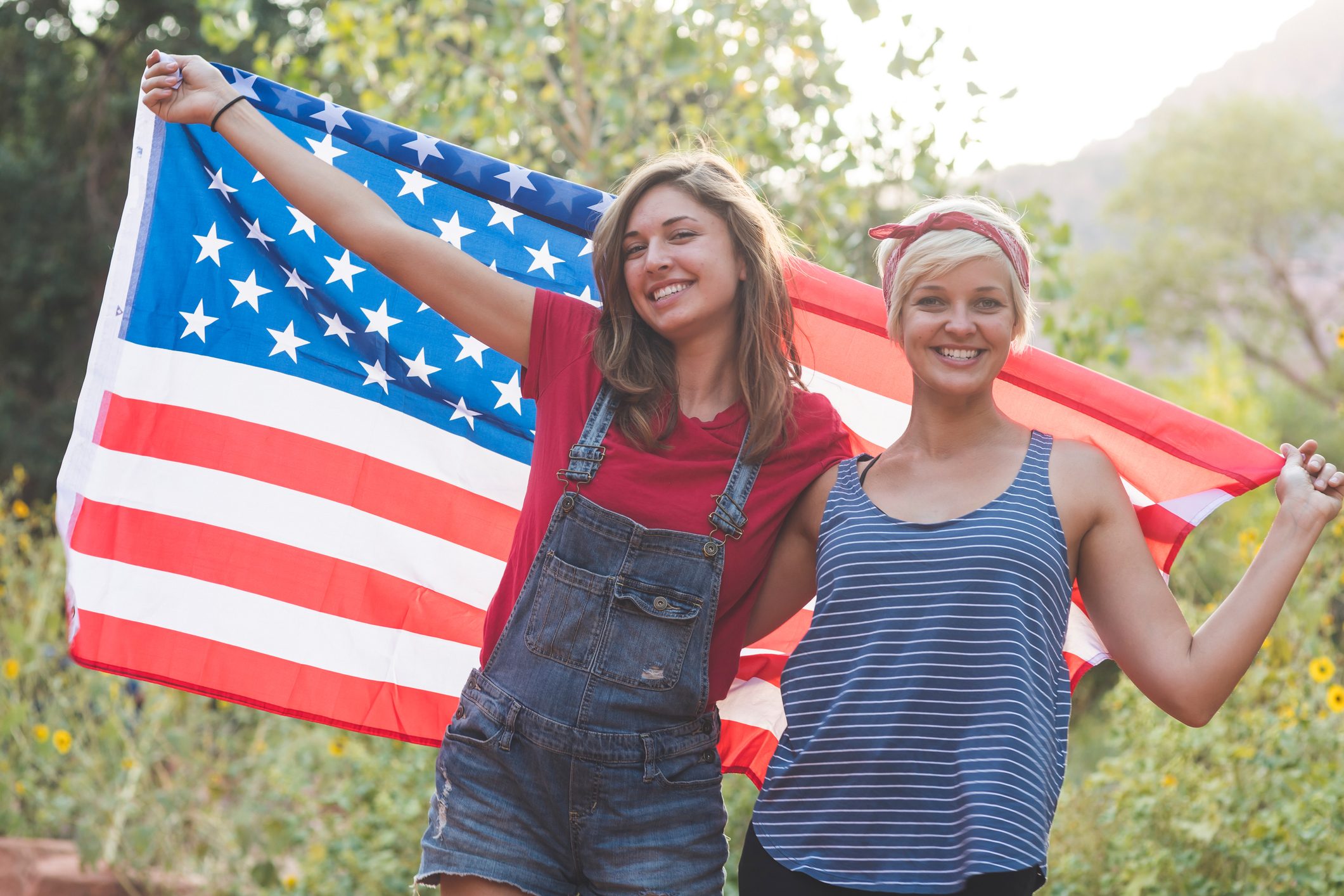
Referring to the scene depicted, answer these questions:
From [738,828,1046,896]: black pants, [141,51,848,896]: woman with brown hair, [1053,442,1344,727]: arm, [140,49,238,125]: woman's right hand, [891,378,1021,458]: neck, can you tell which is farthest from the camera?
[140,49,238,125]: woman's right hand

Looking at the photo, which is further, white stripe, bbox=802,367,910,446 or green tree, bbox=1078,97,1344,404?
green tree, bbox=1078,97,1344,404

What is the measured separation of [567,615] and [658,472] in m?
0.30

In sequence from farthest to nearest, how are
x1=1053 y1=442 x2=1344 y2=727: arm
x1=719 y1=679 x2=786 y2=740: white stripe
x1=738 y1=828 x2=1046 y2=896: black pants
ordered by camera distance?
1. x1=719 y1=679 x2=786 y2=740: white stripe
2. x1=1053 y1=442 x2=1344 y2=727: arm
3. x1=738 y1=828 x2=1046 y2=896: black pants

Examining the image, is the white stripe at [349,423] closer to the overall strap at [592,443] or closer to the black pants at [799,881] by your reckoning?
the overall strap at [592,443]

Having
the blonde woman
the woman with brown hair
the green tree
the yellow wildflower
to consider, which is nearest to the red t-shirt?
the woman with brown hair

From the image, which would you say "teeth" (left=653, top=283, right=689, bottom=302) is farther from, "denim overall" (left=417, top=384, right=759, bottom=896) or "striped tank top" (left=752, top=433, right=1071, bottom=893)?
"striped tank top" (left=752, top=433, right=1071, bottom=893)

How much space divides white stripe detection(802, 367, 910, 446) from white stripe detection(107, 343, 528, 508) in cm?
77

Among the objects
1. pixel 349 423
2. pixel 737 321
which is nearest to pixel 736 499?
pixel 737 321

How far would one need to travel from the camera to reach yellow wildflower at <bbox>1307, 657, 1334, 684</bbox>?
3504mm

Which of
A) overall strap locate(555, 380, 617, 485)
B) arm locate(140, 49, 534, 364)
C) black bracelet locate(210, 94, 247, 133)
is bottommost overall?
overall strap locate(555, 380, 617, 485)

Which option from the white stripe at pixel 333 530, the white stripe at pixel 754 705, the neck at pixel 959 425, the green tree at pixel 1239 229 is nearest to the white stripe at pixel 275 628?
the white stripe at pixel 333 530

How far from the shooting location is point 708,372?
2.30 metres

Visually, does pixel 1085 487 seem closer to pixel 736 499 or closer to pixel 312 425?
pixel 736 499

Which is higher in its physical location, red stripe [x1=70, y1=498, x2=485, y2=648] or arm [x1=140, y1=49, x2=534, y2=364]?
arm [x1=140, y1=49, x2=534, y2=364]
